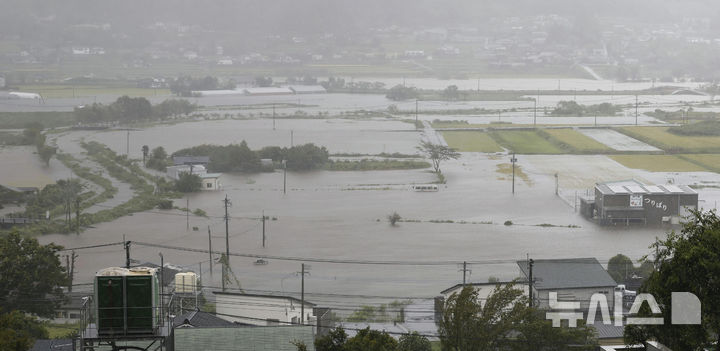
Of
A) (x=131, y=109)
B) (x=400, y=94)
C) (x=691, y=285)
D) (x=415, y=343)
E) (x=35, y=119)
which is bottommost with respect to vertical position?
(x=415, y=343)

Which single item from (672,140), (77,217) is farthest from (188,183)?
(672,140)

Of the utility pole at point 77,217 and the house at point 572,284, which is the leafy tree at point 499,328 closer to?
the house at point 572,284

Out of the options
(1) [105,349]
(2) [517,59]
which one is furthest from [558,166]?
(2) [517,59]

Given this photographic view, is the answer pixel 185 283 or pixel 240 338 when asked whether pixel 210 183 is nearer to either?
pixel 185 283

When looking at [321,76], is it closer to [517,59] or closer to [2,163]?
[517,59]

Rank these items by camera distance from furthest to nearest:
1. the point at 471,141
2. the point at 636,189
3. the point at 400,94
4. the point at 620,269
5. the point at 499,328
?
1. the point at 400,94
2. the point at 471,141
3. the point at 636,189
4. the point at 620,269
5. the point at 499,328
